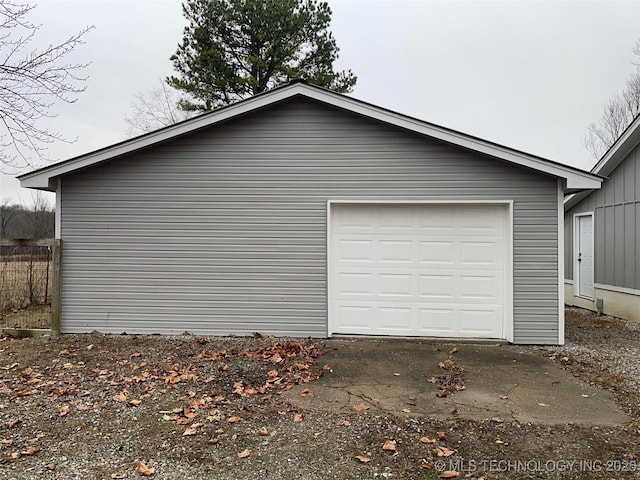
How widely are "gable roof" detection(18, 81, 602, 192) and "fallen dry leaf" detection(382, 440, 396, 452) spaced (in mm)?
4542

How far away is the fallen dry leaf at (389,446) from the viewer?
10.8ft

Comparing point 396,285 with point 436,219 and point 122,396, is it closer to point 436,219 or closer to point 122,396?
point 436,219

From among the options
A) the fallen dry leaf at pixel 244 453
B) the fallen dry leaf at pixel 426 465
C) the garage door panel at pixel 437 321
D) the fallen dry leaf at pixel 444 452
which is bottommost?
the fallen dry leaf at pixel 244 453


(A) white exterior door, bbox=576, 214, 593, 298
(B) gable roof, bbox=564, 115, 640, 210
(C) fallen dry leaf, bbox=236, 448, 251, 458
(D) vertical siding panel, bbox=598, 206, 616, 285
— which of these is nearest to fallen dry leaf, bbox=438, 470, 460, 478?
(C) fallen dry leaf, bbox=236, 448, 251, 458

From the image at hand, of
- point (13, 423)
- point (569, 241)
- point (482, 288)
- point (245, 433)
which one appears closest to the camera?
point (245, 433)

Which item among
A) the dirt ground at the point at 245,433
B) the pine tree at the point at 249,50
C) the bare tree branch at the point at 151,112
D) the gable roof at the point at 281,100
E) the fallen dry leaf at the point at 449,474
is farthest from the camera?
the bare tree branch at the point at 151,112

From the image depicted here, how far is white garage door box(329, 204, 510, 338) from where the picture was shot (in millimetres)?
6723

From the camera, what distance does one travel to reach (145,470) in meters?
3.03

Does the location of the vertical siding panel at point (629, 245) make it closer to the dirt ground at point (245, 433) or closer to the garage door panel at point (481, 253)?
the garage door panel at point (481, 253)

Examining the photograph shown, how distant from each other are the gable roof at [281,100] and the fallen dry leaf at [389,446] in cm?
454

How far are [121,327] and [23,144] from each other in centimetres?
347

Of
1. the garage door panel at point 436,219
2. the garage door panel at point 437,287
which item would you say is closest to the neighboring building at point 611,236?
the garage door panel at point 436,219

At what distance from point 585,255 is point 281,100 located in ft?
28.3

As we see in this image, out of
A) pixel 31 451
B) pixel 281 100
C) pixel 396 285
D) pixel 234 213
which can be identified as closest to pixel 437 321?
pixel 396 285
